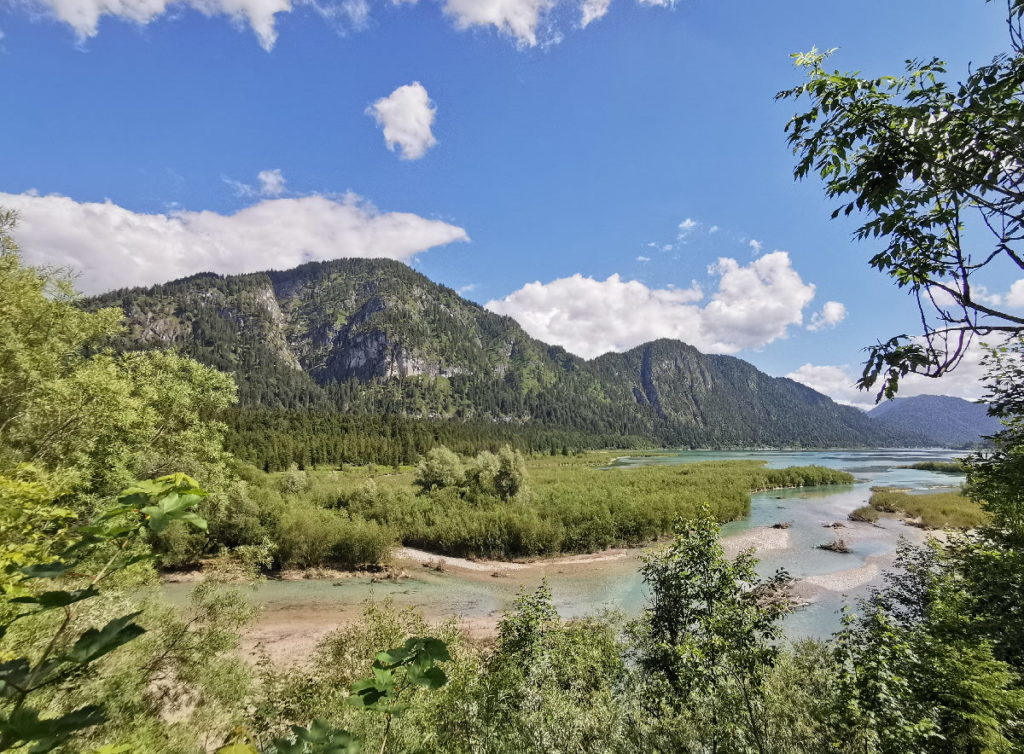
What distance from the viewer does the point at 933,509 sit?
1950 inches

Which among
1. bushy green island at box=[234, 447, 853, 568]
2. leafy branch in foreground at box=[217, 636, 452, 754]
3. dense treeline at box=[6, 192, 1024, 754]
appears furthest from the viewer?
bushy green island at box=[234, 447, 853, 568]

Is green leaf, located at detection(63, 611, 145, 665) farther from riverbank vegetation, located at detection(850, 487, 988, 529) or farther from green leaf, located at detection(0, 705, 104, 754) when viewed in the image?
riverbank vegetation, located at detection(850, 487, 988, 529)

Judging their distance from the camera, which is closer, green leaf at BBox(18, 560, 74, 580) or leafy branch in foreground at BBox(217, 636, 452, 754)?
green leaf at BBox(18, 560, 74, 580)

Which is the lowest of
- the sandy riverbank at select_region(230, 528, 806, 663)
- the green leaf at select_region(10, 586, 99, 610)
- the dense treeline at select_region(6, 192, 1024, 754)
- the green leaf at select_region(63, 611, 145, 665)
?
the sandy riverbank at select_region(230, 528, 806, 663)

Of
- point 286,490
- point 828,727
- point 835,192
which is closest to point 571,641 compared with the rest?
point 828,727

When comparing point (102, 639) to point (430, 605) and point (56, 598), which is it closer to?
point (56, 598)

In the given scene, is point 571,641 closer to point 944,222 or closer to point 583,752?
point 583,752

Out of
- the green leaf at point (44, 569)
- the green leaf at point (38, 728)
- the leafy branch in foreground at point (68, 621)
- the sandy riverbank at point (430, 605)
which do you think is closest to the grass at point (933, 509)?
the sandy riverbank at point (430, 605)

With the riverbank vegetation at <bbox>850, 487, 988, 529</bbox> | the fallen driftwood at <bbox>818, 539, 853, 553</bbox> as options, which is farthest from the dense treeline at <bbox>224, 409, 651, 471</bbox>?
the riverbank vegetation at <bbox>850, 487, 988, 529</bbox>

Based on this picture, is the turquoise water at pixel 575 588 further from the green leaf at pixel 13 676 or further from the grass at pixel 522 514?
the green leaf at pixel 13 676

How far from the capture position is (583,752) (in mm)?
9789

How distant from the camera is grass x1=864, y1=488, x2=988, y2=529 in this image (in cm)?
4349

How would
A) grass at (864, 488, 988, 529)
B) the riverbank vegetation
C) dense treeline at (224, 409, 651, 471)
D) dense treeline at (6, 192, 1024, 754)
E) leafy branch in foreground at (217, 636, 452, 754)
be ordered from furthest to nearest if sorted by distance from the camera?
dense treeline at (224, 409, 651, 471) < the riverbank vegetation < grass at (864, 488, 988, 529) < dense treeline at (6, 192, 1024, 754) < leafy branch in foreground at (217, 636, 452, 754)

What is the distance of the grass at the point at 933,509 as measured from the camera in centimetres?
4349
